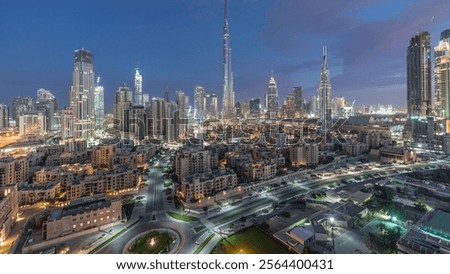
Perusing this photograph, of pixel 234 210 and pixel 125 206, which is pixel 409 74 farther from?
pixel 125 206

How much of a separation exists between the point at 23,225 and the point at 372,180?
7156 millimetres

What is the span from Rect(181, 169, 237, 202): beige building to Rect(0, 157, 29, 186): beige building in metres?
4.15

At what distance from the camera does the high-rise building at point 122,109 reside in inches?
578

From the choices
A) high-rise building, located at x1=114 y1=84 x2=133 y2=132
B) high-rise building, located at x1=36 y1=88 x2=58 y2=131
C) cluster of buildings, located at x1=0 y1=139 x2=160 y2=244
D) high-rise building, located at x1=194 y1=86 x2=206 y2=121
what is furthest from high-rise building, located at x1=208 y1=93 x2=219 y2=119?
cluster of buildings, located at x1=0 y1=139 x2=160 y2=244

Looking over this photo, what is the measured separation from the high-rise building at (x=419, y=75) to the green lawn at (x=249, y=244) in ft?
50.2

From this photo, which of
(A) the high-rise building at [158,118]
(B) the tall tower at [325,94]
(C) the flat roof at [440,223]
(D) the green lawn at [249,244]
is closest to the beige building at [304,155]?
(C) the flat roof at [440,223]

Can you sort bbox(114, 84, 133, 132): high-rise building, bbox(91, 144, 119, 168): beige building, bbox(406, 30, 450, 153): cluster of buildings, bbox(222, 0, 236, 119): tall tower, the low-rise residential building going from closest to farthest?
bbox(91, 144, 119, 168): beige building → the low-rise residential building → bbox(406, 30, 450, 153): cluster of buildings → bbox(114, 84, 133, 132): high-rise building → bbox(222, 0, 236, 119): tall tower

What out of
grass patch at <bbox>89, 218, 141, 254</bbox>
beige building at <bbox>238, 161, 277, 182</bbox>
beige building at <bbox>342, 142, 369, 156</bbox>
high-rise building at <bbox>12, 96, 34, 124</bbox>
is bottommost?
grass patch at <bbox>89, 218, 141, 254</bbox>

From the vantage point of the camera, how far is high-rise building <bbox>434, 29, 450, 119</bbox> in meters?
12.2

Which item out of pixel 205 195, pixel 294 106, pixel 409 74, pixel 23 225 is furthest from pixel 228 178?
pixel 294 106

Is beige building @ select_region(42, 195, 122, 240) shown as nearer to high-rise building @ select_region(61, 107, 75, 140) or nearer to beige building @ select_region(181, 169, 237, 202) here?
beige building @ select_region(181, 169, 237, 202)

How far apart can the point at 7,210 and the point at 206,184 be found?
126 inches

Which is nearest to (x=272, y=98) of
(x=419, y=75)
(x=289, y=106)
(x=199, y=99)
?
(x=289, y=106)
